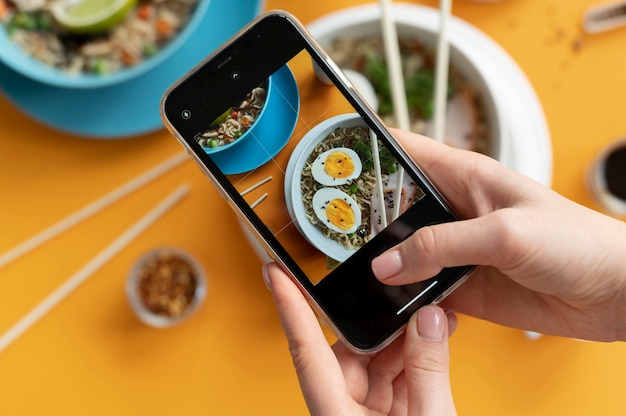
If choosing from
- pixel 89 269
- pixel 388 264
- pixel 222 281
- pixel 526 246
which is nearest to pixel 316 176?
pixel 388 264

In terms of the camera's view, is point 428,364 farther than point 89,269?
No

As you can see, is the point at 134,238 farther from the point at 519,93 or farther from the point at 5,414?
the point at 519,93

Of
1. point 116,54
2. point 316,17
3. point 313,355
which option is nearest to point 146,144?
point 116,54

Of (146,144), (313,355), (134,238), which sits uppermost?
(146,144)

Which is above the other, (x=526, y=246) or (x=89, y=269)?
(x=89, y=269)

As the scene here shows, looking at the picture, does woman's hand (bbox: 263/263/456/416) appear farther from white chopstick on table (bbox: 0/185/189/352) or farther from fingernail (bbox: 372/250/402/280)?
white chopstick on table (bbox: 0/185/189/352)

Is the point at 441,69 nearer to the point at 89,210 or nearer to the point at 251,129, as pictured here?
the point at 251,129

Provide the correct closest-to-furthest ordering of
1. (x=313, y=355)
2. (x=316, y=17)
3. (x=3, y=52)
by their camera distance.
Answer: (x=313, y=355), (x=3, y=52), (x=316, y=17)

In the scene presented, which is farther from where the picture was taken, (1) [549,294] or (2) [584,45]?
(2) [584,45]
